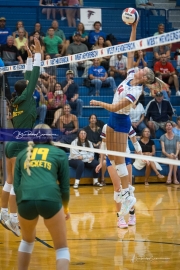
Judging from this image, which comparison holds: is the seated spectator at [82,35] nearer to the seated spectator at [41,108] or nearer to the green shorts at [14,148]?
the seated spectator at [41,108]

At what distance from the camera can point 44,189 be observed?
5.99 meters

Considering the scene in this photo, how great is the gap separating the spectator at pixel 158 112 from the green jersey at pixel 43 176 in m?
9.20

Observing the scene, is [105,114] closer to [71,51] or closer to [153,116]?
[153,116]

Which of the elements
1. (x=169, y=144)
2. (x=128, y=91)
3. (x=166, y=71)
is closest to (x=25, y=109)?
(x=128, y=91)

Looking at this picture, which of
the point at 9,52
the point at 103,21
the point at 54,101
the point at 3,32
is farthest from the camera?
the point at 103,21

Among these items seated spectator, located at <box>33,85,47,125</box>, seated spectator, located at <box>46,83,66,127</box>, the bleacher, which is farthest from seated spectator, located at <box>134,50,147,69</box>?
seated spectator, located at <box>33,85,47,125</box>

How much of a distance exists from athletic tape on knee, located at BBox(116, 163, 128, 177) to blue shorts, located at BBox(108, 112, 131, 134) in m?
0.52

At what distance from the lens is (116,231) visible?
9.75m

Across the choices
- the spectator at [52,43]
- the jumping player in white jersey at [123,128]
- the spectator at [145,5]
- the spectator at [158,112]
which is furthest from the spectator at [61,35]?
the jumping player in white jersey at [123,128]

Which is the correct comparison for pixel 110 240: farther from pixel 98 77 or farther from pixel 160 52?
pixel 160 52

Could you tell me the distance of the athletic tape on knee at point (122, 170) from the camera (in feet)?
31.6

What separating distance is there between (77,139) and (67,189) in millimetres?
8495

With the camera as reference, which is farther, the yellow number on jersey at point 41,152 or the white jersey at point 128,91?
the white jersey at point 128,91

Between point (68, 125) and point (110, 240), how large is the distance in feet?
19.6
